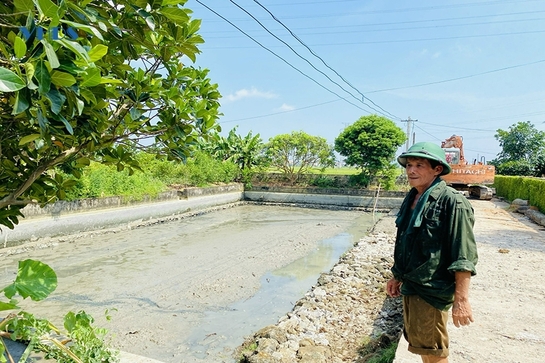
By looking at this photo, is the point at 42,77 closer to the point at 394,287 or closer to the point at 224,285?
the point at 394,287

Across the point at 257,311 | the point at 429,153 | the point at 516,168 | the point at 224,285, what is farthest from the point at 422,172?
the point at 516,168

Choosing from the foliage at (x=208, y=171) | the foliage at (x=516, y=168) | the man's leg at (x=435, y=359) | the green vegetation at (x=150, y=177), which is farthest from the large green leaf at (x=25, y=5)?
the foliage at (x=516, y=168)

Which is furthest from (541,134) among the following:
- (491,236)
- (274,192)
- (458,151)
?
(491,236)

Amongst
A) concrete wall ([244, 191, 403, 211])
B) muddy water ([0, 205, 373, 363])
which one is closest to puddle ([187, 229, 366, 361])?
muddy water ([0, 205, 373, 363])

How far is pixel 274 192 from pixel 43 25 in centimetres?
1737

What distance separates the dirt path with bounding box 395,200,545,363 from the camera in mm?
2554

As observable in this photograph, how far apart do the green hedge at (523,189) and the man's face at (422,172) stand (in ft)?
35.1

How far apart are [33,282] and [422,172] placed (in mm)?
1891

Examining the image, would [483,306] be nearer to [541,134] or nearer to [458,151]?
[458,151]

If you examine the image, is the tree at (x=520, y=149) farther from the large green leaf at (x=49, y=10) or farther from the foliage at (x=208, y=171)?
the large green leaf at (x=49, y=10)

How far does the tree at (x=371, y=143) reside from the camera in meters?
16.8

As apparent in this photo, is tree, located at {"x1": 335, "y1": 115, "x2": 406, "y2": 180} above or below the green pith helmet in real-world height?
above

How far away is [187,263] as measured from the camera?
7.01 meters

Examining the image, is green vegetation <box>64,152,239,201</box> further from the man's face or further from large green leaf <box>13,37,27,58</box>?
large green leaf <box>13,37,27,58</box>
